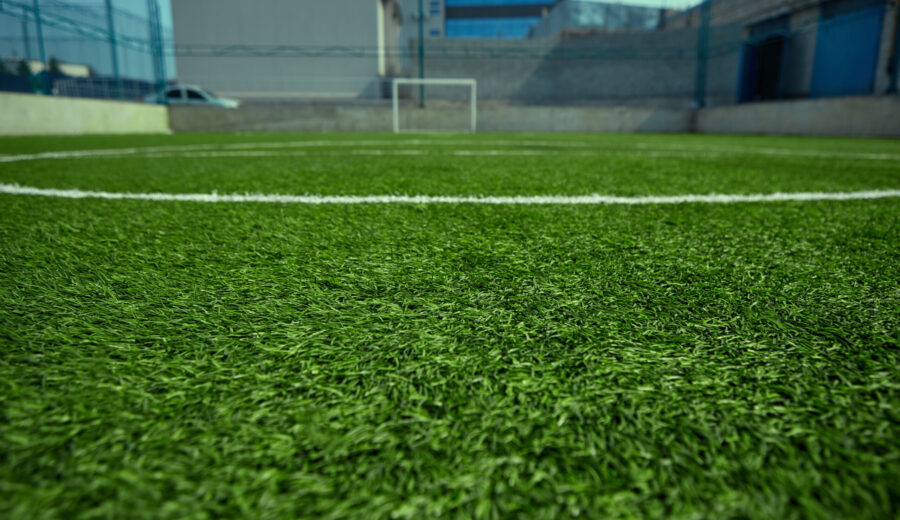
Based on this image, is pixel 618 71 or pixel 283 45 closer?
pixel 618 71

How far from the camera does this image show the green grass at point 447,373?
497mm

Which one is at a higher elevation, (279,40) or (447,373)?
(279,40)

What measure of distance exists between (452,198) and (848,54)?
50.0ft

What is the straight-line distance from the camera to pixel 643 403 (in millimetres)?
639

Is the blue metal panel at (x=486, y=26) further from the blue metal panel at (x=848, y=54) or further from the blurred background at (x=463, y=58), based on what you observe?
the blue metal panel at (x=848, y=54)

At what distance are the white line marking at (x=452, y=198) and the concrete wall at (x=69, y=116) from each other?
8.62 metres

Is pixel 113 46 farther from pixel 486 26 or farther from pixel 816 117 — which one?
pixel 486 26

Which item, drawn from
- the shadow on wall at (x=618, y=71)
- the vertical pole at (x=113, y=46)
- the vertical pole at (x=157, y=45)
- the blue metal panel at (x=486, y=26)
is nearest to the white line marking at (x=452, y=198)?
the vertical pole at (x=113, y=46)

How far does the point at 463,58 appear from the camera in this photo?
19031mm

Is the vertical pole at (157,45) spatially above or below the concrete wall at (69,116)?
above

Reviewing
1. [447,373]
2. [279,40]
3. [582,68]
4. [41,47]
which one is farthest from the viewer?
[279,40]

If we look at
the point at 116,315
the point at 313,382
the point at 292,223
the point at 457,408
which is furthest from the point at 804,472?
the point at 292,223

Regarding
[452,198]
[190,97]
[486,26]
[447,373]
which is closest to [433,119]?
[190,97]

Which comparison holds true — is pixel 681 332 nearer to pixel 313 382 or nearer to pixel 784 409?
pixel 784 409
